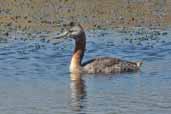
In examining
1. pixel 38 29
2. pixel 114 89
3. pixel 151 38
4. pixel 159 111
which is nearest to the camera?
pixel 159 111

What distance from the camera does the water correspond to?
46.0 feet

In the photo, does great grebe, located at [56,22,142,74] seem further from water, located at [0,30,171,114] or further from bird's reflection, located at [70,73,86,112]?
bird's reflection, located at [70,73,86,112]

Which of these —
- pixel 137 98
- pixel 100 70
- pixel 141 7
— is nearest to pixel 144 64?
pixel 100 70

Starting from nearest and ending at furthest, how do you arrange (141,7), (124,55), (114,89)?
(114,89) < (124,55) < (141,7)

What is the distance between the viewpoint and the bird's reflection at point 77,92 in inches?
554

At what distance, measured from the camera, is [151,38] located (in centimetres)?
2267

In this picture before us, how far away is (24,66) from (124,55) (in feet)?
10.0

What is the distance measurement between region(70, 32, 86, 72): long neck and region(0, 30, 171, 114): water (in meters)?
0.23

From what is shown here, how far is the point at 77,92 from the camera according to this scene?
50.9 ft

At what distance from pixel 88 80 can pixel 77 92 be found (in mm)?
1778

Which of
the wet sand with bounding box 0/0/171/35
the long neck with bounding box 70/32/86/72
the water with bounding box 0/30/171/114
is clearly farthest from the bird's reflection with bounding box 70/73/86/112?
the wet sand with bounding box 0/0/171/35

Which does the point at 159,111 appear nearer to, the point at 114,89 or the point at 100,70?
the point at 114,89

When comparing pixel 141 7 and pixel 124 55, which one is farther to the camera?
pixel 141 7

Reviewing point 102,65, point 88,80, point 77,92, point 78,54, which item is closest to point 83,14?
point 78,54
